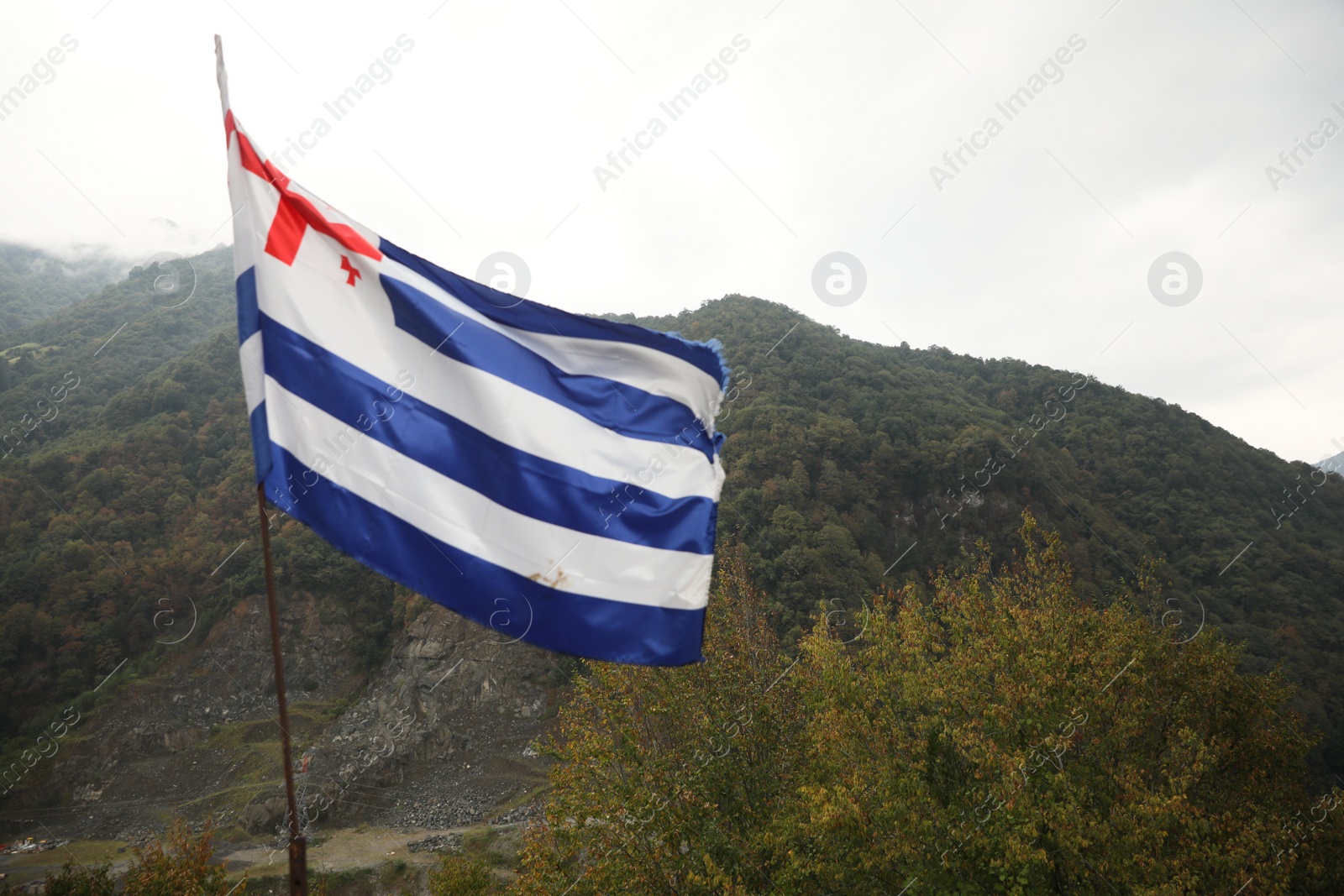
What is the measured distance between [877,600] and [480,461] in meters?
23.3

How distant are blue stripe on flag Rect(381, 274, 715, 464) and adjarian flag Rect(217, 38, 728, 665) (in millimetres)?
13

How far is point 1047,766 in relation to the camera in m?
14.2

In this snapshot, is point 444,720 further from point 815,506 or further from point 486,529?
point 486,529

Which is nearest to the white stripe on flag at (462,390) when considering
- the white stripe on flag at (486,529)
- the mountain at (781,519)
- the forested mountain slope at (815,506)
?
the white stripe on flag at (486,529)

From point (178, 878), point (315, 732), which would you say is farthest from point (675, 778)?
point (315, 732)

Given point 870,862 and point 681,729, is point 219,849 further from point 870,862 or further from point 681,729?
point 870,862

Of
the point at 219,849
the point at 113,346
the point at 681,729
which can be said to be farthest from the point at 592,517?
the point at 113,346

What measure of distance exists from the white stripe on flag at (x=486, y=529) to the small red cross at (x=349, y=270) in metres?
0.91

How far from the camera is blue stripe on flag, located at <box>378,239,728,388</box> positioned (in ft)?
16.6

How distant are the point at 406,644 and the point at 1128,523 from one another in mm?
90493

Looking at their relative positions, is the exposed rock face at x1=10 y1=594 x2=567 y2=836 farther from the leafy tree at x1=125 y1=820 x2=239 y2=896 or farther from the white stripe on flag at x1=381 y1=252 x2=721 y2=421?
the white stripe on flag at x1=381 y1=252 x2=721 y2=421

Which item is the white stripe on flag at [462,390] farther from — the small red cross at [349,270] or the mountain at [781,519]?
the mountain at [781,519]

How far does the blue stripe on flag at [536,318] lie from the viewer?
5.07 meters

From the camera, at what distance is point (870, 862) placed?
1375 cm
